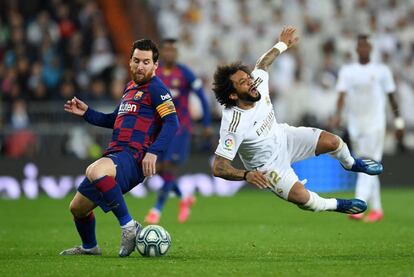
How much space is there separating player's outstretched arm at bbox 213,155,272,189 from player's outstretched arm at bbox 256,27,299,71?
144cm

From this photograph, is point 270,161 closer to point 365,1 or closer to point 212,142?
point 212,142

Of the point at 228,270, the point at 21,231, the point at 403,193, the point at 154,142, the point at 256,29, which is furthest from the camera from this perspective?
the point at 256,29

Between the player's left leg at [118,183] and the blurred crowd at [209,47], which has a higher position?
the blurred crowd at [209,47]

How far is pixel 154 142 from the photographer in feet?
35.7

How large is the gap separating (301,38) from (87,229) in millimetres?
14928

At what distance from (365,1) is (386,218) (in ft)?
33.6

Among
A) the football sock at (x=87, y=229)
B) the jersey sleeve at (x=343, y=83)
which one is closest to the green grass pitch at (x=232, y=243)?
the football sock at (x=87, y=229)

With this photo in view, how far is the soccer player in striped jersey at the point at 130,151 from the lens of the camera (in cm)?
1079

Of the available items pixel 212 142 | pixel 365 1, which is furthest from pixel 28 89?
pixel 365 1

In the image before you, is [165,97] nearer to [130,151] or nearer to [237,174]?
[130,151]

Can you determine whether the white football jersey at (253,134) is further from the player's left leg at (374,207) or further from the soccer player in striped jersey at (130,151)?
the player's left leg at (374,207)

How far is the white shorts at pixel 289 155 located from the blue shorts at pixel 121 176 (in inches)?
58.2

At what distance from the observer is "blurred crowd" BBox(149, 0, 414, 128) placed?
2395 centimetres

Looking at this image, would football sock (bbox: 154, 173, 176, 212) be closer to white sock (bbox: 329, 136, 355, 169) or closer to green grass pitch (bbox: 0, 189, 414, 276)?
green grass pitch (bbox: 0, 189, 414, 276)
